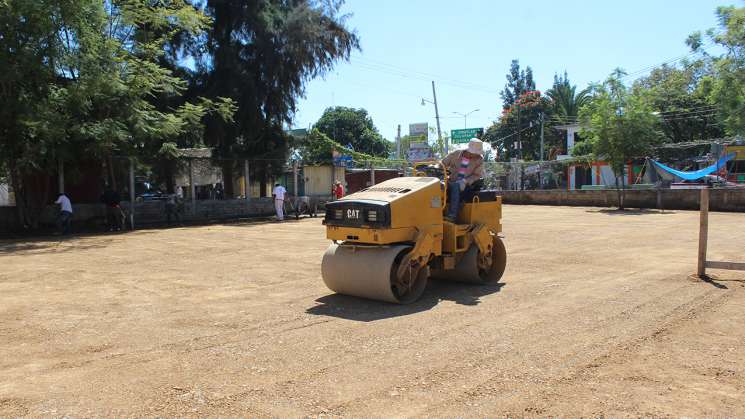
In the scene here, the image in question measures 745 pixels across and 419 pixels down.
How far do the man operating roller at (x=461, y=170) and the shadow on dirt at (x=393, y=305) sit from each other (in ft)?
3.57

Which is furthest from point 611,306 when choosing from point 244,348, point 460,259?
point 244,348

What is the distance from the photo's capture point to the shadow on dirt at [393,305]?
6980 mm

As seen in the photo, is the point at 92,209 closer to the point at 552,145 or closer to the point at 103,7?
the point at 103,7

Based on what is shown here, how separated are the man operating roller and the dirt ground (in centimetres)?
129

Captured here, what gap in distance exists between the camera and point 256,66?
26.7 meters

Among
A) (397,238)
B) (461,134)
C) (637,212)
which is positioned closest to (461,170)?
(397,238)

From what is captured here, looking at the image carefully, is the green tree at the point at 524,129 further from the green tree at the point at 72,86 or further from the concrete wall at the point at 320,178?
the green tree at the point at 72,86

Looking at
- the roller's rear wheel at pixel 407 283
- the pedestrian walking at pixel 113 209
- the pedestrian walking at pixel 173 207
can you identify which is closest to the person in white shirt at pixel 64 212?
the pedestrian walking at pixel 113 209

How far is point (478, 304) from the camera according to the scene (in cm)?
748

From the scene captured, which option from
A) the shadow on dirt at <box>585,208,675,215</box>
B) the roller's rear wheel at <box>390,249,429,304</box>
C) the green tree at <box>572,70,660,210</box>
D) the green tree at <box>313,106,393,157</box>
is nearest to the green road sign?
the green tree at <box>313,106,393,157</box>

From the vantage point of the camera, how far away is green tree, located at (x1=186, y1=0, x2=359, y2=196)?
84.7ft

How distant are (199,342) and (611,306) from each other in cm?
492

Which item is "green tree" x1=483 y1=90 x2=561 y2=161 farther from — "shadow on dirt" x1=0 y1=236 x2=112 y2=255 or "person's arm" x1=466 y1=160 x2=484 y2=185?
"person's arm" x1=466 y1=160 x2=484 y2=185

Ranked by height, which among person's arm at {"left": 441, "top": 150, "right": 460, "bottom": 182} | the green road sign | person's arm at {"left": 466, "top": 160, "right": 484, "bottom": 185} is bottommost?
person's arm at {"left": 466, "top": 160, "right": 484, "bottom": 185}
